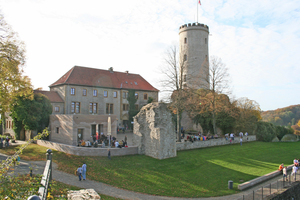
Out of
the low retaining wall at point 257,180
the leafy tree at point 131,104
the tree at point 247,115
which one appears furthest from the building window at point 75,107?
the low retaining wall at point 257,180

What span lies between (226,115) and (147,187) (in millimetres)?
23684

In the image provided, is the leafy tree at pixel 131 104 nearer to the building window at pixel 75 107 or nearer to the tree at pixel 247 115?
the building window at pixel 75 107

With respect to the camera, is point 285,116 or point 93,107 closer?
point 93,107

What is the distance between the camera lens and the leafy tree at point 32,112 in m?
27.2

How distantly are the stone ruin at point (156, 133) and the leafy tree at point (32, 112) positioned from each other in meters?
15.2

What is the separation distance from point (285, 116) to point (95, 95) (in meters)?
85.9

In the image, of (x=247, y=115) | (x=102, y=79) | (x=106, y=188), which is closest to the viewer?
(x=106, y=188)

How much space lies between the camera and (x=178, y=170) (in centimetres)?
1733

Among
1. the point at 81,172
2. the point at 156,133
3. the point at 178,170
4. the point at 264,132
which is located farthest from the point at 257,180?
the point at 264,132

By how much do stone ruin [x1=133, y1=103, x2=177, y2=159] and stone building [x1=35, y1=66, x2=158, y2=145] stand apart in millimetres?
6657

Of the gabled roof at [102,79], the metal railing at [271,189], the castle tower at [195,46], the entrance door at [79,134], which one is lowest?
the metal railing at [271,189]

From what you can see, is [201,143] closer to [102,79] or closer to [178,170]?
[178,170]

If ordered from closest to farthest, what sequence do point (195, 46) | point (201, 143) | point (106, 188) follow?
1. point (106, 188)
2. point (201, 143)
3. point (195, 46)

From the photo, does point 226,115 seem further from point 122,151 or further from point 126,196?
point 126,196
